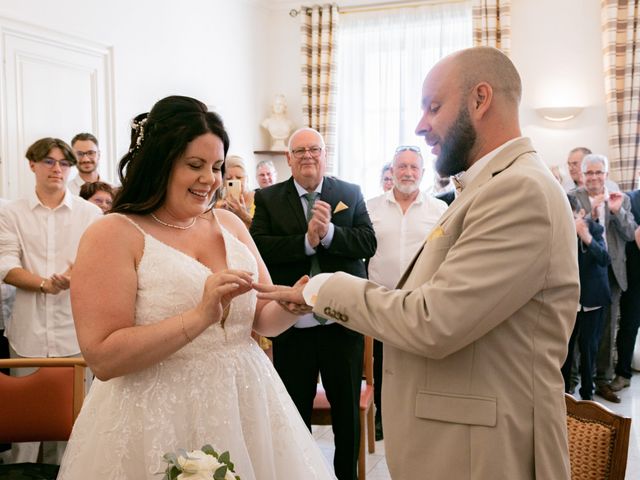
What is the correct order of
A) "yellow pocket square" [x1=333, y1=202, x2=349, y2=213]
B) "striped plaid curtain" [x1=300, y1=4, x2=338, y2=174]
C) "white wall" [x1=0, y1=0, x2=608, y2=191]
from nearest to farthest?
"yellow pocket square" [x1=333, y1=202, x2=349, y2=213] < "white wall" [x1=0, y1=0, x2=608, y2=191] < "striped plaid curtain" [x1=300, y1=4, x2=338, y2=174]

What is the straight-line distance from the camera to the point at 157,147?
180cm

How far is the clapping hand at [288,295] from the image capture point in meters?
1.75

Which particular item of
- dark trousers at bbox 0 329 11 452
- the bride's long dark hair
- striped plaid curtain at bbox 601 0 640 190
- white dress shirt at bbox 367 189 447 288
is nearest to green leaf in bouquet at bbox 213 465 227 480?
the bride's long dark hair

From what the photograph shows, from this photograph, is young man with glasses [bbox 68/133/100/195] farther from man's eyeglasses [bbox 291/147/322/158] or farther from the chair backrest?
the chair backrest

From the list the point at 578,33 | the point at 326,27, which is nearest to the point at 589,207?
the point at 578,33

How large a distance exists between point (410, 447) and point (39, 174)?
2872mm

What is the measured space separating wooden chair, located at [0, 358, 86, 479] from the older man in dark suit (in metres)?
1.14

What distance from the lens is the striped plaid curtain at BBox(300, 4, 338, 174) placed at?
8.19m

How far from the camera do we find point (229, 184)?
471cm

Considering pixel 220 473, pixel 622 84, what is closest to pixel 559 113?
pixel 622 84

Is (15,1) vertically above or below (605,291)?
above

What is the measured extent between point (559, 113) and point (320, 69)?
2.89 metres

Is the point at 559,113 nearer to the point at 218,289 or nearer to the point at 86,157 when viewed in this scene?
the point at 86,157

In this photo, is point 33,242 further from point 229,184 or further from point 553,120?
point 553,120
